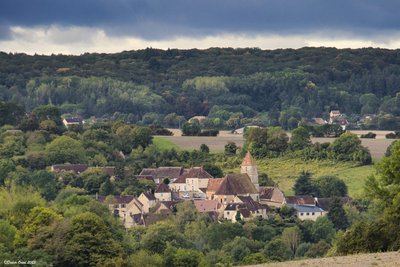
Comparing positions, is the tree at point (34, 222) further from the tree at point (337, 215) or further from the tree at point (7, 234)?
the tree at point (337, 215)

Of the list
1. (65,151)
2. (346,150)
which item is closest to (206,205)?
(346,150)

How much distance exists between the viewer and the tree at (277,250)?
69.4 m

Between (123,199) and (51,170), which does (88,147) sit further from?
(123,199)

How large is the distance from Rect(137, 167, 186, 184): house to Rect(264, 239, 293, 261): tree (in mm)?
27949

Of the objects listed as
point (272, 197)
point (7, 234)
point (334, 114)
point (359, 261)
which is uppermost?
point (359, 261)

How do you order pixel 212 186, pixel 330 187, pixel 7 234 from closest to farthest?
pixel 7 234 → pixel 330 187 → pixel 212 186

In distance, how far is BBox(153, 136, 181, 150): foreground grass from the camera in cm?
11556

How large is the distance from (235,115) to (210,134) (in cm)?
3920

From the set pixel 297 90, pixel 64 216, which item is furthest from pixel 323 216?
pixel 297 90

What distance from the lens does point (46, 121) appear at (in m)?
120

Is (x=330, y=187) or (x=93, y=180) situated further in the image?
(x=93, y=180)

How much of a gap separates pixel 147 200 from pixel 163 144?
83.0 feet

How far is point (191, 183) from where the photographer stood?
98.8m

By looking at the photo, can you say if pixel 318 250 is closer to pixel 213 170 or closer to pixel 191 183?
pixel 191 183
